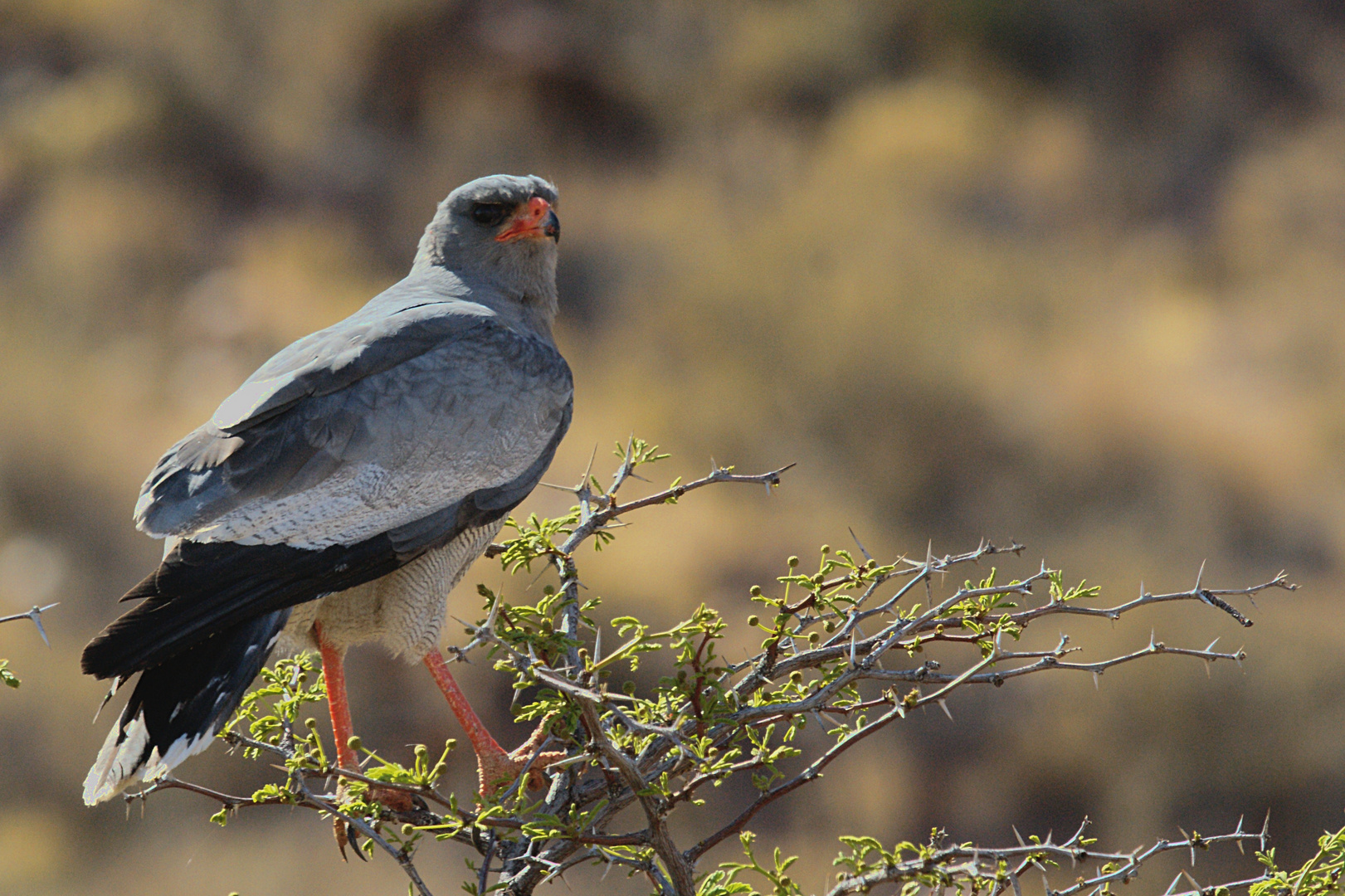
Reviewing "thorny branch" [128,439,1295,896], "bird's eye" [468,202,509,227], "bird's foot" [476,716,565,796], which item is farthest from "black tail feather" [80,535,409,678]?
"bird's eye" [468,202,509,227]

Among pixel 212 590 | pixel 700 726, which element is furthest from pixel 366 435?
pixel 700 726

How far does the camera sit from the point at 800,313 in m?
15.0

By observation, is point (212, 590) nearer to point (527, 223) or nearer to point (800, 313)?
point (527, 223)

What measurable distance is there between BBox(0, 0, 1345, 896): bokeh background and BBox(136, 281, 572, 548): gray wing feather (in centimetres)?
540

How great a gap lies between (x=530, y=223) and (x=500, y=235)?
12cm

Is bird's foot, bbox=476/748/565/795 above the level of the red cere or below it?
below

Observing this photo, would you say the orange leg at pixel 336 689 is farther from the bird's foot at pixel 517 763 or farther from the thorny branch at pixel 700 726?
the thorny branch at pixel 700 726

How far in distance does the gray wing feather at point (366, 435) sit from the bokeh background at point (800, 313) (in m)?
5.40

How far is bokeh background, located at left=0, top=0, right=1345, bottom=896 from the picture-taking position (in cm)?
1054

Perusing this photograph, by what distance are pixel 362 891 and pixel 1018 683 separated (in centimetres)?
566

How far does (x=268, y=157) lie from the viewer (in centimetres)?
1877

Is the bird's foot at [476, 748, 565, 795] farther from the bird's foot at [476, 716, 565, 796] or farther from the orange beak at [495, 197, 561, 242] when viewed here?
the orange beak at [495, 197, 561, 242]

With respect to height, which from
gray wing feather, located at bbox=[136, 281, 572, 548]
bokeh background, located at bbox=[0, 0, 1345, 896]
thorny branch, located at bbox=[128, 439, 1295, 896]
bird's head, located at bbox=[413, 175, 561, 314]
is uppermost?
bokeh background, located at bbox=[0, 0, 1345, 896]

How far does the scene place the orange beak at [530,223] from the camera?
15.8ft
